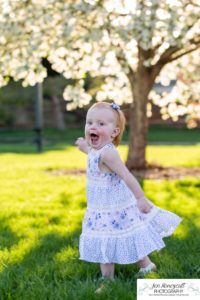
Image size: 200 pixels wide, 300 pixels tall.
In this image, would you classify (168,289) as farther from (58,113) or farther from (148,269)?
(58,113)

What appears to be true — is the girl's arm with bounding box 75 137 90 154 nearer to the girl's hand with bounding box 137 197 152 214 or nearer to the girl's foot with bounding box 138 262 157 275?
the girl's hand with bounding box 137 197 152 214

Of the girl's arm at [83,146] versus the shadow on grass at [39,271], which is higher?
the girl's arm at [83,146]

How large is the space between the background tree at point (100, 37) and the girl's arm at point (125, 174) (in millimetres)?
4875

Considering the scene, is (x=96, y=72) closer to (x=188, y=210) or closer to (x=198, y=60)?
(x=198, y=60)

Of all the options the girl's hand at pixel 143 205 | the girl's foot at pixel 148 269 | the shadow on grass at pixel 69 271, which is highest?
the girl's hand at pixel 143 205

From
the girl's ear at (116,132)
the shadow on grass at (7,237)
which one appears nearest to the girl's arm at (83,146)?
the girl's ear at (116,132)

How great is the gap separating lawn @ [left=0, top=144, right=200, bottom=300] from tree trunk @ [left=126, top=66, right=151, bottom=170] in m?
2.46

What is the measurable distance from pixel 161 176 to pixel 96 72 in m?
2.97

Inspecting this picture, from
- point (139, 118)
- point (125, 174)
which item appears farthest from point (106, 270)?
point (139, 118)

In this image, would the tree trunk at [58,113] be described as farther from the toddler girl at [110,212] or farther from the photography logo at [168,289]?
the photography logo at [168,289]

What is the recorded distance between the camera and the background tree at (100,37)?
993 cm

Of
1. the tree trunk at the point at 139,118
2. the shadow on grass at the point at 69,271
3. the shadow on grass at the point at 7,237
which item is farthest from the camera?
the tree trunk at the point at 139,118

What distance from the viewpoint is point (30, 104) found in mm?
42719

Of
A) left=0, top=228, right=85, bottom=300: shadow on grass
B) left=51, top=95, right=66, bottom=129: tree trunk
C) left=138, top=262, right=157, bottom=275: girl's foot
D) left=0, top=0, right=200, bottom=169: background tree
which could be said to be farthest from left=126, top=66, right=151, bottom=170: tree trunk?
left=51, top=95, right=66, bottom=129: tree trunk
